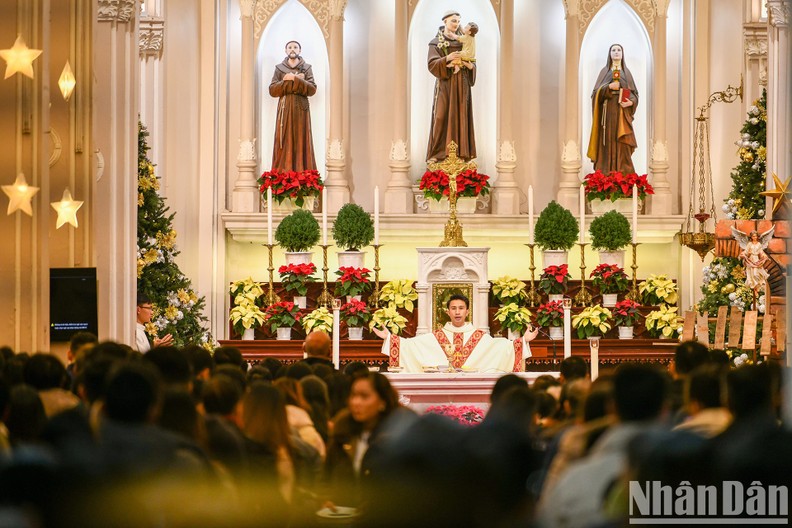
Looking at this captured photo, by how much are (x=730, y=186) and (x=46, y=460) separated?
1838 cm

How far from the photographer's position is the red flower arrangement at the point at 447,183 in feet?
68.3

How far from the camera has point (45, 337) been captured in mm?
11102

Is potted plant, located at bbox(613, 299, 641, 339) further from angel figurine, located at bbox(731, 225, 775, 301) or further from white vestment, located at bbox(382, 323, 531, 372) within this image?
white vestment, located at bbox(382, 323, 531, 372)

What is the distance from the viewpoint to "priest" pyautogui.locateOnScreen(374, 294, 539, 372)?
548 inches

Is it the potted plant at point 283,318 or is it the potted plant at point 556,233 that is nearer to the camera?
the potted plant at point 283,318

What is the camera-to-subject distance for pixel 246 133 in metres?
21.8

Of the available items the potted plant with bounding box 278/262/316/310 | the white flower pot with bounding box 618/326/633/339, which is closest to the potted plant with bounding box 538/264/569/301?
the white flower pot with bounding box 618/326/633/339

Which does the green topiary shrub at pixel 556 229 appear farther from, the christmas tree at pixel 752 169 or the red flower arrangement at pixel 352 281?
the red flower arrangement at pixel 352 281

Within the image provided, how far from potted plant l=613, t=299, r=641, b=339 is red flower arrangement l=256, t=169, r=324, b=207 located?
5325 mm

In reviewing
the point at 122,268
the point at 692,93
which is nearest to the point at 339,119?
the point at 692,93

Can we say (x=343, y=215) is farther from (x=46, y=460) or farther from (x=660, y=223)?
(x=46, y=460)

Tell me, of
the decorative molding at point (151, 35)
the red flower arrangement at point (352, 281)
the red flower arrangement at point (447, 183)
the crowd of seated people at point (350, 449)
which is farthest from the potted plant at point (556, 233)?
the crowd of seated people at point (350, 449)

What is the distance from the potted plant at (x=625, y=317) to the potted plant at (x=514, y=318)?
6.69 ft

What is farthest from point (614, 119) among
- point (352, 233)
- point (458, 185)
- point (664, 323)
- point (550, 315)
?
point (352, 233)
